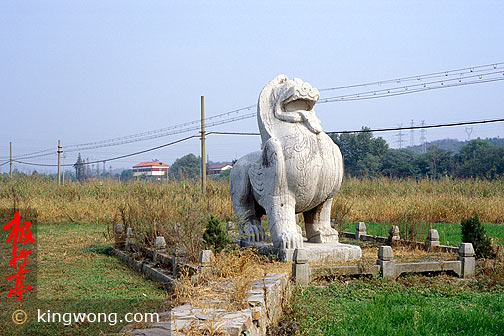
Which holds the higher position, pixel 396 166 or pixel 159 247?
pixel 396 166

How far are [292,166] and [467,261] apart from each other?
2334 mm

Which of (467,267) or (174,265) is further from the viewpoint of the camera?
(174,265)

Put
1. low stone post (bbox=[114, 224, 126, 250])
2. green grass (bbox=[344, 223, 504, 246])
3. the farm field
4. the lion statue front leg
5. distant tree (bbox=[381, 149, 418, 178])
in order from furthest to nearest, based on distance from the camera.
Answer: distant tree (bbox=[381, 149, 418, 178]) < green grass (bbox=[344, 223, 504, 246]) < low stone post (bbox=[114, 224, 126, 250]) < the lion statue front leg < the farm field

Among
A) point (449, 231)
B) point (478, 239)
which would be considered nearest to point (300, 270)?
point (478, 239)

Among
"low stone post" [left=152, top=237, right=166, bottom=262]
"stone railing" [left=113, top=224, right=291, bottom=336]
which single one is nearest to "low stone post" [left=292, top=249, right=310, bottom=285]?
"stone railing" [left=113, top=224, right=291, bottom=336]

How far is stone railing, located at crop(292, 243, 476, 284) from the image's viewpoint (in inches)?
203

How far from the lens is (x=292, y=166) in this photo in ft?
20.7

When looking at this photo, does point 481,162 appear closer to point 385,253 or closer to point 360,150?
point 360,150

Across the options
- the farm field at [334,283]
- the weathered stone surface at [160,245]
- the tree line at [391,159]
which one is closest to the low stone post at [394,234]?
the farm field at [334,283]

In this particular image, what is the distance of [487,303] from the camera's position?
15.3ft

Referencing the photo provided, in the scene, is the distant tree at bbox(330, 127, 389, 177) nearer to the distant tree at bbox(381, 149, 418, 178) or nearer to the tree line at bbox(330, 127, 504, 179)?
the tree line at bbox(330, 127, 504, 179)
